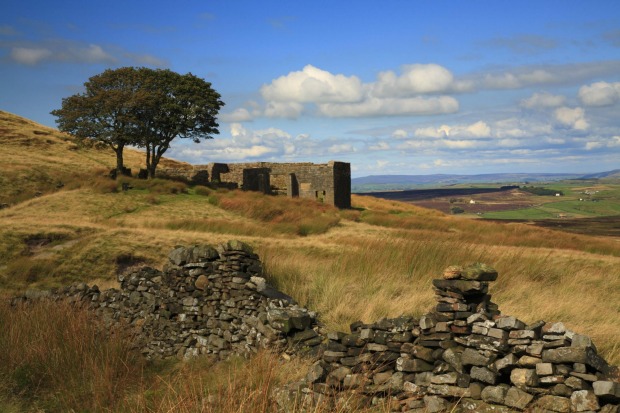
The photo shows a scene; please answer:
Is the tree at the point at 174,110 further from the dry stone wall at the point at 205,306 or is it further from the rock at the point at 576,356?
the rock at the point at 576,356

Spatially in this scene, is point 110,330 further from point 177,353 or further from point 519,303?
point 519,303

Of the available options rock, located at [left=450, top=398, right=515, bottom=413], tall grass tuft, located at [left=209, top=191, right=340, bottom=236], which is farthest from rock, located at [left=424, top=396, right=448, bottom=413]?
tall grass tuft, located at [left=209, top=191, right=340, bottom=236]

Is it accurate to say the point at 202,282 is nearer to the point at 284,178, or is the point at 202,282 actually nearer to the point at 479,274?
the point at 479,274

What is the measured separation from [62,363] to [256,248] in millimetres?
9630

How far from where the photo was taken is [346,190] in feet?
136

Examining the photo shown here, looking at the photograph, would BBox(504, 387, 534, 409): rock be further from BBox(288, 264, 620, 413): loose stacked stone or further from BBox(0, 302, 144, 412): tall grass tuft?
BBox(0, 302, 144, 412): tall grass tuft

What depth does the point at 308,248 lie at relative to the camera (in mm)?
19828

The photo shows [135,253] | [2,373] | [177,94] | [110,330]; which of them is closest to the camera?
[2,373]

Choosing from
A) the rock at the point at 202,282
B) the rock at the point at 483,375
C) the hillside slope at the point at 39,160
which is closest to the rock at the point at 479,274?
the rock at the point at 483,375

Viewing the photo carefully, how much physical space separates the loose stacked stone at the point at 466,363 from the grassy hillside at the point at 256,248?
4.23 feet

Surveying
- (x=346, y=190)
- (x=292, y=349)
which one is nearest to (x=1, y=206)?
(x=346, y=190)

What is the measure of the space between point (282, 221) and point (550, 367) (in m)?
23.0

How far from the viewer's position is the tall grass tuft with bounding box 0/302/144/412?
6.64m

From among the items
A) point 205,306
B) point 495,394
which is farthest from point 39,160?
point 495,394
